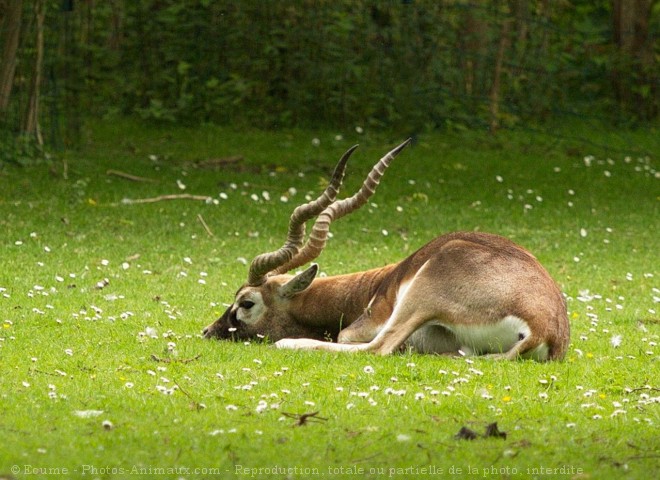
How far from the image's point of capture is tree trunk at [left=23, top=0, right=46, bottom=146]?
16.1 m

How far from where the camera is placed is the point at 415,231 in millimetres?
14664

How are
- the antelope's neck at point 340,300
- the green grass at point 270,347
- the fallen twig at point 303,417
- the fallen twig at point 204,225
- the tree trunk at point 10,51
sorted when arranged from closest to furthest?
the green grass at point 270,347 → the fallen twig at point 303,417 → the antelope's neck at point 340,300 → the fallen twig at point 204,225 → the tree trunk at point 10,51

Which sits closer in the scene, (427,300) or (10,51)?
(427,300)

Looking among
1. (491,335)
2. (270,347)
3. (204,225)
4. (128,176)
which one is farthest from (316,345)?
(128,176)

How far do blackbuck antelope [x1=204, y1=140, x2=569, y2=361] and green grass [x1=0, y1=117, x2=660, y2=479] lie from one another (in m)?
0.28

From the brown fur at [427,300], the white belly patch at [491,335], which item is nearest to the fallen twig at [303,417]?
the brown fur at [427,300]

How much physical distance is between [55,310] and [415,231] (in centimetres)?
643

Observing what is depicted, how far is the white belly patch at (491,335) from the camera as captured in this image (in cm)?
786

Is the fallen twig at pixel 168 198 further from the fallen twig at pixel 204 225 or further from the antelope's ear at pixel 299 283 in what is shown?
the antelope's ear at pixel 299 283

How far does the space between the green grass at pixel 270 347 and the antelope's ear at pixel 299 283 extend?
2.02ft

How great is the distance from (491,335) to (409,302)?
2.01 ft

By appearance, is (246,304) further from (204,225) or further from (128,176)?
(128,176)

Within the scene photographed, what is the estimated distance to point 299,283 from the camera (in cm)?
891

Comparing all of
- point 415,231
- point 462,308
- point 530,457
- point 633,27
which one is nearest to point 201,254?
point 415,231
